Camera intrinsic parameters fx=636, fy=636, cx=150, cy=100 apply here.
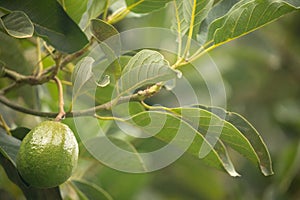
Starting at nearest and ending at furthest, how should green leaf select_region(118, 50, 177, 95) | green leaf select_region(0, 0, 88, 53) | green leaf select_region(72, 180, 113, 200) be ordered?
green leaf select_region(118, 50, 177, 95) → green leaf select_region(0, 0, 88, 53) → green leaf select_region(72, 180, 113, 200)

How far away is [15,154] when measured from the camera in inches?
38.3

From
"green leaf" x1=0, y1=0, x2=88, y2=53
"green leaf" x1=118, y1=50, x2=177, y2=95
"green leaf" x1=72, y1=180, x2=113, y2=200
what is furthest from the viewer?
"green leaf" x1=72, y1=180, x2=113, y2=200

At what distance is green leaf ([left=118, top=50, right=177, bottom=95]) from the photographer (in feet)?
2.87

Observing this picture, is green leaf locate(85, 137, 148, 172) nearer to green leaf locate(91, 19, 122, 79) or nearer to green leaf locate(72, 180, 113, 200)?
green leaf locate(72, 180, 113, 200)

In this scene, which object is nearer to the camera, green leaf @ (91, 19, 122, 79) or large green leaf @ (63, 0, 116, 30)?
green leaf @ (91, 19, 122, 79)

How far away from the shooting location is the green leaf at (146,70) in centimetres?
88

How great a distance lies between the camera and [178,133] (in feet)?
3.27

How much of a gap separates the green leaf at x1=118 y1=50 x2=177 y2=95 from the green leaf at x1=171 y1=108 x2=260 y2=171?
3.1 inches

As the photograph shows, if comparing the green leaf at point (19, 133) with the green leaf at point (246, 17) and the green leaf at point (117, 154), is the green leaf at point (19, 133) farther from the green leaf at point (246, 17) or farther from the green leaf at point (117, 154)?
the green leaf at point (246, 17)

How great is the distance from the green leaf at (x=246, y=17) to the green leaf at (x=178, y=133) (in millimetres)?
154

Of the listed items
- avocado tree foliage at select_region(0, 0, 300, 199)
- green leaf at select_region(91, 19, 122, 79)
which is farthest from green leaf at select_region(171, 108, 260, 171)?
green leaf at select_region(91, 19, 122, 79)

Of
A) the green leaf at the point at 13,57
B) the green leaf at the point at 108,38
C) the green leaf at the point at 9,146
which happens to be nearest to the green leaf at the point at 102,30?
the green leaf at the point at 108,38

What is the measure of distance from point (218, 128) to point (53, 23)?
0.31 m

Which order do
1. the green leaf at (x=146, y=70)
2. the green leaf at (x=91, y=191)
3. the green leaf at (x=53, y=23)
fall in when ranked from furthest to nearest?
the green leaf at (x=91, y=191), the green leaf at (x=53, y=23), the green leaf at (x=146, y=70)
